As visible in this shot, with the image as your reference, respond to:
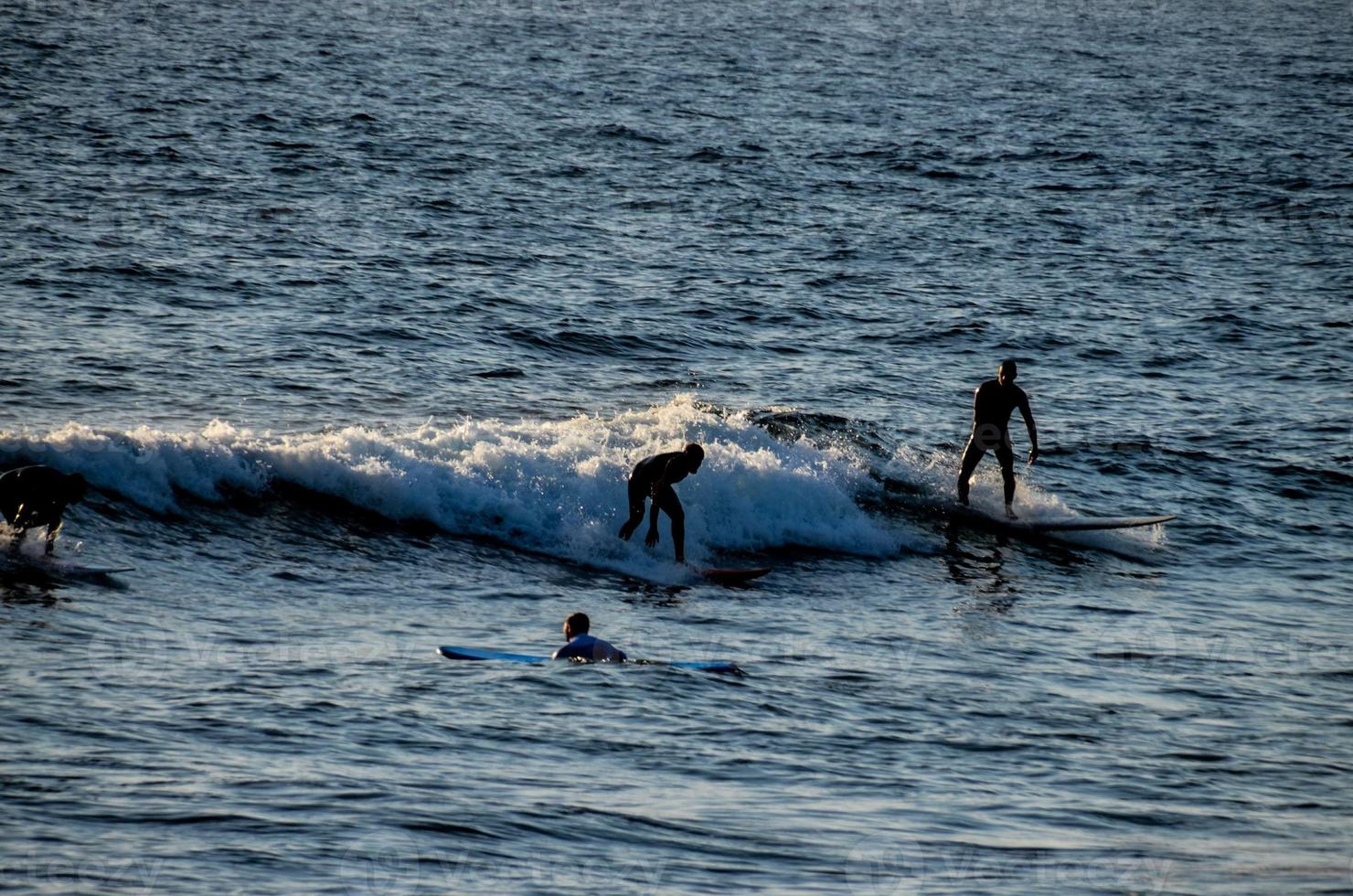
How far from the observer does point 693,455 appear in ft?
55.0

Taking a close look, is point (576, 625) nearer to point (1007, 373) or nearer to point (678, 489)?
point (678, 489)

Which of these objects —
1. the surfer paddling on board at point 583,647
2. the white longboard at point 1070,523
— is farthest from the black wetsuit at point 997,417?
the surfer paddling on board at point 583,647

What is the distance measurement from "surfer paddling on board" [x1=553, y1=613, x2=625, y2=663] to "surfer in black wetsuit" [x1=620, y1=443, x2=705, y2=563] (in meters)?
3.78

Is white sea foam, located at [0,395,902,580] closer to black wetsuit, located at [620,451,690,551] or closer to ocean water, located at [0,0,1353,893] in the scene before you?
ocean water, located at [0,0,1353,893]

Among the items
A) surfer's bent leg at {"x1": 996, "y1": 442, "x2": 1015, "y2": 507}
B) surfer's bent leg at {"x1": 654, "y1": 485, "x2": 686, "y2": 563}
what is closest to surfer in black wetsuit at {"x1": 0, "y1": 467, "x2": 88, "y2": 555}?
surfer's bent leg at {"x1": 654, "y1": 485, "x2": 686, "y2": 563}

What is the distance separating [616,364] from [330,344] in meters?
4.60

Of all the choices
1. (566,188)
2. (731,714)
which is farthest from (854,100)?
(731,714)

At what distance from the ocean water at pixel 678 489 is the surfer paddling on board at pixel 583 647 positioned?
0.24 m

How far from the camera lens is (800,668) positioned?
545 inches

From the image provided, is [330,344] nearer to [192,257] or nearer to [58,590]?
[192,257]

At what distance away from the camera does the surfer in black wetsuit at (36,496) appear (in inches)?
559

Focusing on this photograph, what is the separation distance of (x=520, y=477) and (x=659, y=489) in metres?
2.51

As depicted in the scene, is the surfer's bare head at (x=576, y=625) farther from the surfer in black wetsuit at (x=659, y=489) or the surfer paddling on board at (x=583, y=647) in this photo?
the surfer in black wetsuit at (x=659, y=489)

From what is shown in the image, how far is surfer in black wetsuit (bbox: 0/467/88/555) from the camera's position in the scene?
14.2m
